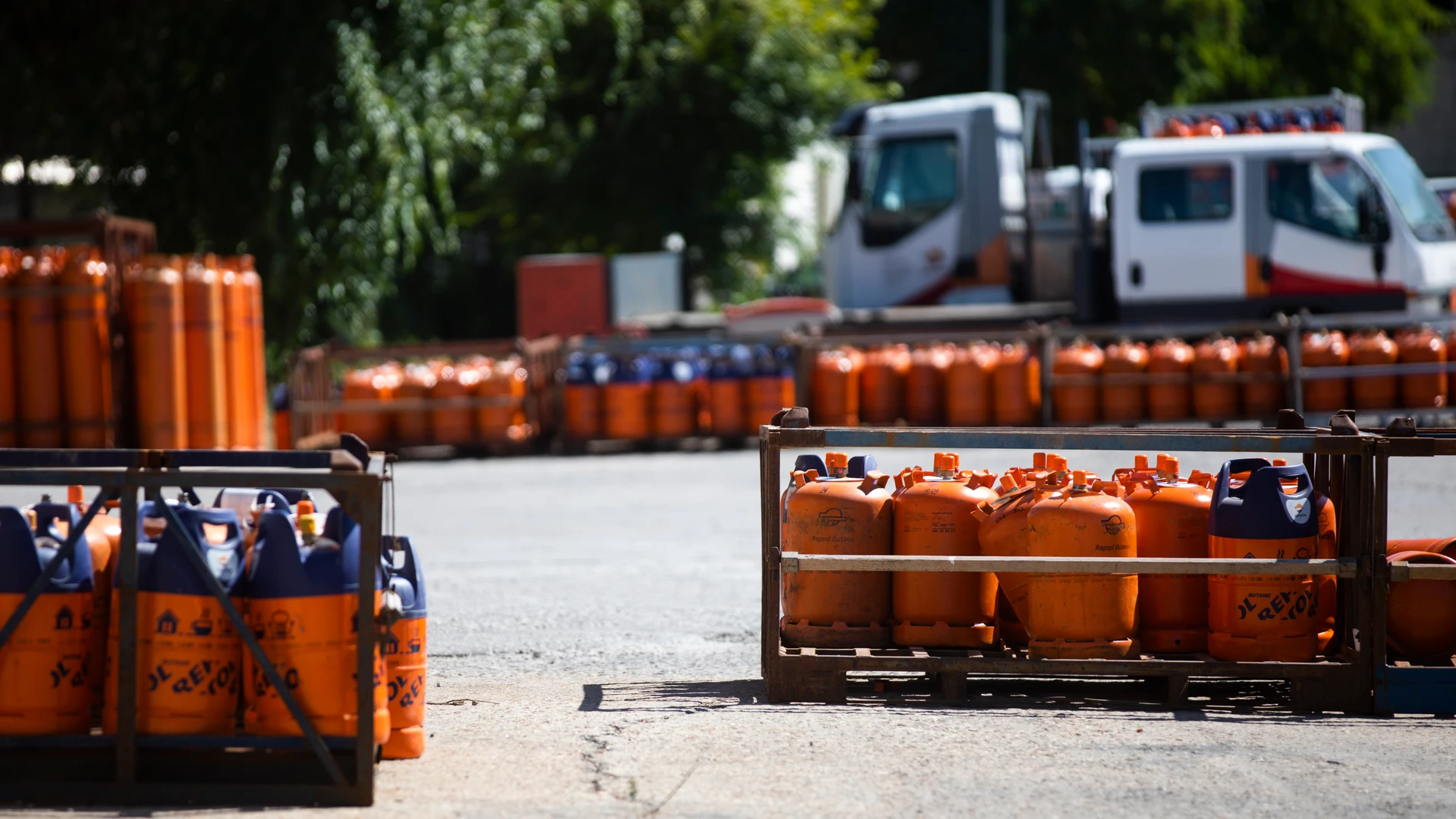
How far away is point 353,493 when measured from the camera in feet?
15.0

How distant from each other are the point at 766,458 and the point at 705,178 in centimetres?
2674

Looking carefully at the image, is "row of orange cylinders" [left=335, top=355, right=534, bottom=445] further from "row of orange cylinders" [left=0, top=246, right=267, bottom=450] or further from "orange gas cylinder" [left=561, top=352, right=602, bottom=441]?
"row of orange cylinders" [left=0, top=246, right=267, bottom=450]

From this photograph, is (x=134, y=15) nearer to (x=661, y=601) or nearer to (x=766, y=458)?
(x=661, y=601)

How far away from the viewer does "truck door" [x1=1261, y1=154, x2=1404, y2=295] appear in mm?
16031

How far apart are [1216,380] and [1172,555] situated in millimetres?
10212

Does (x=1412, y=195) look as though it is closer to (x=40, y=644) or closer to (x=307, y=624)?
(x=307, y=624)

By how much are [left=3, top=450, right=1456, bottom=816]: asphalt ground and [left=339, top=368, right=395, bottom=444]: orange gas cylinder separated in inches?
330

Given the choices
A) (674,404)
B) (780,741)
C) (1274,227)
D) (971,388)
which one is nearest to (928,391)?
(971,388)

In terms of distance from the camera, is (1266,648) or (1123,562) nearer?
(1123,562)

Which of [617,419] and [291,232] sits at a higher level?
[291,232]

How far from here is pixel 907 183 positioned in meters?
19.0

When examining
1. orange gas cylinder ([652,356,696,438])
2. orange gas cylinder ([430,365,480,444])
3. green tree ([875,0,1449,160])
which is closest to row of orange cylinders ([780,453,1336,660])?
orange gas cylinder ([652,356,696,438])

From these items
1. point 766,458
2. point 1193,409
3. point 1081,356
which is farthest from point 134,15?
point 766,458

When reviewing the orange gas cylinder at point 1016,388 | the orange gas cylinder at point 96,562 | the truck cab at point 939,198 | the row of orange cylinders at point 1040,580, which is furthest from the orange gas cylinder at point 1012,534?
the truck cab at point 939,198
